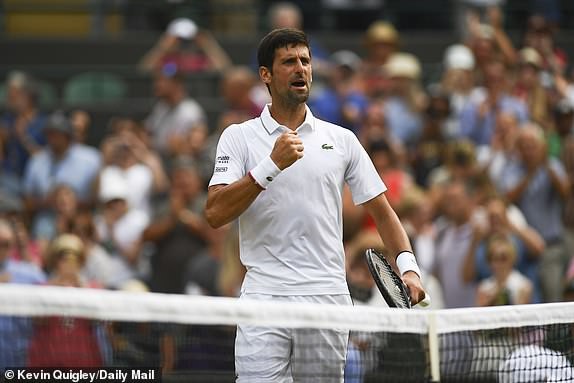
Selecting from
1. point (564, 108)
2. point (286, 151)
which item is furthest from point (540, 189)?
point (286, 151)

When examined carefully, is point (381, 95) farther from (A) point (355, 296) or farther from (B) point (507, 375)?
(B) point (507, 375)

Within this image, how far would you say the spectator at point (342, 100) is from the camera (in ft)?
46.4

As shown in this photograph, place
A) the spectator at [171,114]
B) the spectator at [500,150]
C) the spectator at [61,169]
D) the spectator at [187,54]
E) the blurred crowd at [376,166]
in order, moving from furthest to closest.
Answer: the spectator at [187,54] → the spectator at [171,114] → the spectator at [61,169] → the spectator at [500,150] → the blurred crowd at [376,166]

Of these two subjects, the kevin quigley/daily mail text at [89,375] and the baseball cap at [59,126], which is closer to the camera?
the kevin quigley/daily mail text at [89,375]

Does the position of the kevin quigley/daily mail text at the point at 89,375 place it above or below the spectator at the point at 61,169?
below

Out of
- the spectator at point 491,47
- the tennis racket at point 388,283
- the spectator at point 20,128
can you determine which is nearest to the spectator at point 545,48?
the spectator at point 491,47

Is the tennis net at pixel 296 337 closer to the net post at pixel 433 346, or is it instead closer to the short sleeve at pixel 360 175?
the net post at pixel 433 346

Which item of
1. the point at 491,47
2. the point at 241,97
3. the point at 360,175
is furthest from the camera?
the point at 491,47

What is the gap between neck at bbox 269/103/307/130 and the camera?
6.94 meters

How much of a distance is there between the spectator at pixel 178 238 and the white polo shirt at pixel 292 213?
557cm

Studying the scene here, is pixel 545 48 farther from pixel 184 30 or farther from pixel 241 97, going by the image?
pixel 184 30

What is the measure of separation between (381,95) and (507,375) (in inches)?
322

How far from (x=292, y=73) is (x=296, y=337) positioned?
1410 millimetres

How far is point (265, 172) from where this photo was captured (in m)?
6.43
